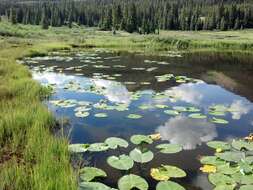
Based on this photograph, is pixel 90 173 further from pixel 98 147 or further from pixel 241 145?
pixel 241 145

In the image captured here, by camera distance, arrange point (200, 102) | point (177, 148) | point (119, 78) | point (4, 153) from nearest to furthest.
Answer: point (4, 153), point (177, 148), point (200, 102), point (119, 78)

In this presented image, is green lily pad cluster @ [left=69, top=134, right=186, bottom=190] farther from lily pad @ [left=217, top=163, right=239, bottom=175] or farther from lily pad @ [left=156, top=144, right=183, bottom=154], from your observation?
lily pad @ [left=217, top=163, right=239, bottom=175]

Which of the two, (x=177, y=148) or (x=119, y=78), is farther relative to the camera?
(x=119, y=78)

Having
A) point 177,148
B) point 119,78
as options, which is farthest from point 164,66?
point 177,148

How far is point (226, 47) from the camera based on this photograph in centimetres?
4366

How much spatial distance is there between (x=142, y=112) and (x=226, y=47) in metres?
34.4

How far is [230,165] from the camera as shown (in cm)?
718

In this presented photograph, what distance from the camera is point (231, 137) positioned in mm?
9391

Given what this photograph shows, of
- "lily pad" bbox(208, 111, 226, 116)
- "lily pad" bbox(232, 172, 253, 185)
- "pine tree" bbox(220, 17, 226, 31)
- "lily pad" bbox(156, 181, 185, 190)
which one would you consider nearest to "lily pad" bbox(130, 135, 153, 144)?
"lily pad" bbox(156, 181, 185, 190)

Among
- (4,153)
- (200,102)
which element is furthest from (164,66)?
(4,153)

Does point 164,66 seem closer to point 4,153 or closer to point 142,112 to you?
point 142,112

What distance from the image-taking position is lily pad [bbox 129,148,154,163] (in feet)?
24.2

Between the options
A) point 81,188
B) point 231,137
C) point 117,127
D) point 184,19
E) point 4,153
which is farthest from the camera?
point 184,19

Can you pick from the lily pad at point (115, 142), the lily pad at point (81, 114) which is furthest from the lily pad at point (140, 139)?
the lily pad at point (81, 114)
